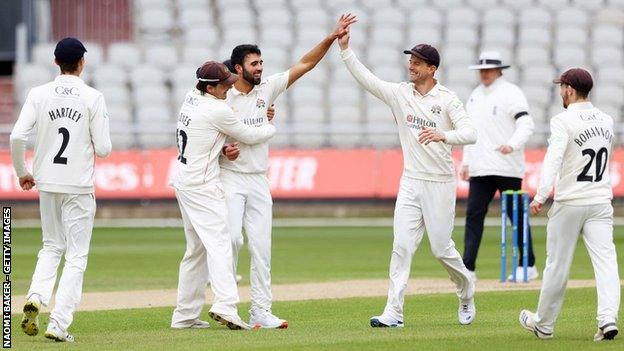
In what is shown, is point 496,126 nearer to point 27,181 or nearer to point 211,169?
point 211,169

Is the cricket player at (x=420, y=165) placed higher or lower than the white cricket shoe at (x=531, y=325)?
higher

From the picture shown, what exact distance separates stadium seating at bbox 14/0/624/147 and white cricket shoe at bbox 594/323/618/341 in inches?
674

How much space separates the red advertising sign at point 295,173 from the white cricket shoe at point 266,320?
1559cm

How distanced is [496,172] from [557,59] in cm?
1555


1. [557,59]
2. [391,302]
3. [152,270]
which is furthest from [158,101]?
[391,302]

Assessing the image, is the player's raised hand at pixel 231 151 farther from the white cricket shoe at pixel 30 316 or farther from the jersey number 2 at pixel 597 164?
the jersey number 2 at pixel 597 164

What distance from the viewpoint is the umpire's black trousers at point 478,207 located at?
51.1 ft

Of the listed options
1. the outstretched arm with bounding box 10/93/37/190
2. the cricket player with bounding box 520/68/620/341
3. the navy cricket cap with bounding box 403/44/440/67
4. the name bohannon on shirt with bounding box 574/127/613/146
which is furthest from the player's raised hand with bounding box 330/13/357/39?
the outstretched arm with bounding box 10/93/37/190

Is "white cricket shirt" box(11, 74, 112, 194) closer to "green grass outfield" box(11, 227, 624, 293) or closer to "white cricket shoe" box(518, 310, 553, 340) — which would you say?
"white cricket shoe" box(518, 310, 553, 340)

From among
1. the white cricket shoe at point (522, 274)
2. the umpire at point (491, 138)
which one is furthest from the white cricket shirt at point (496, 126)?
the white cricket shoe at point (522, 274)

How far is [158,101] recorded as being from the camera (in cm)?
2922

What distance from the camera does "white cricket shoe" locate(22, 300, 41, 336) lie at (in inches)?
415

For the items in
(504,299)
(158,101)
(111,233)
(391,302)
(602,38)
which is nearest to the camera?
(391,302)

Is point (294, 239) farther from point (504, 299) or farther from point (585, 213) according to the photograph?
point (585, 213)
